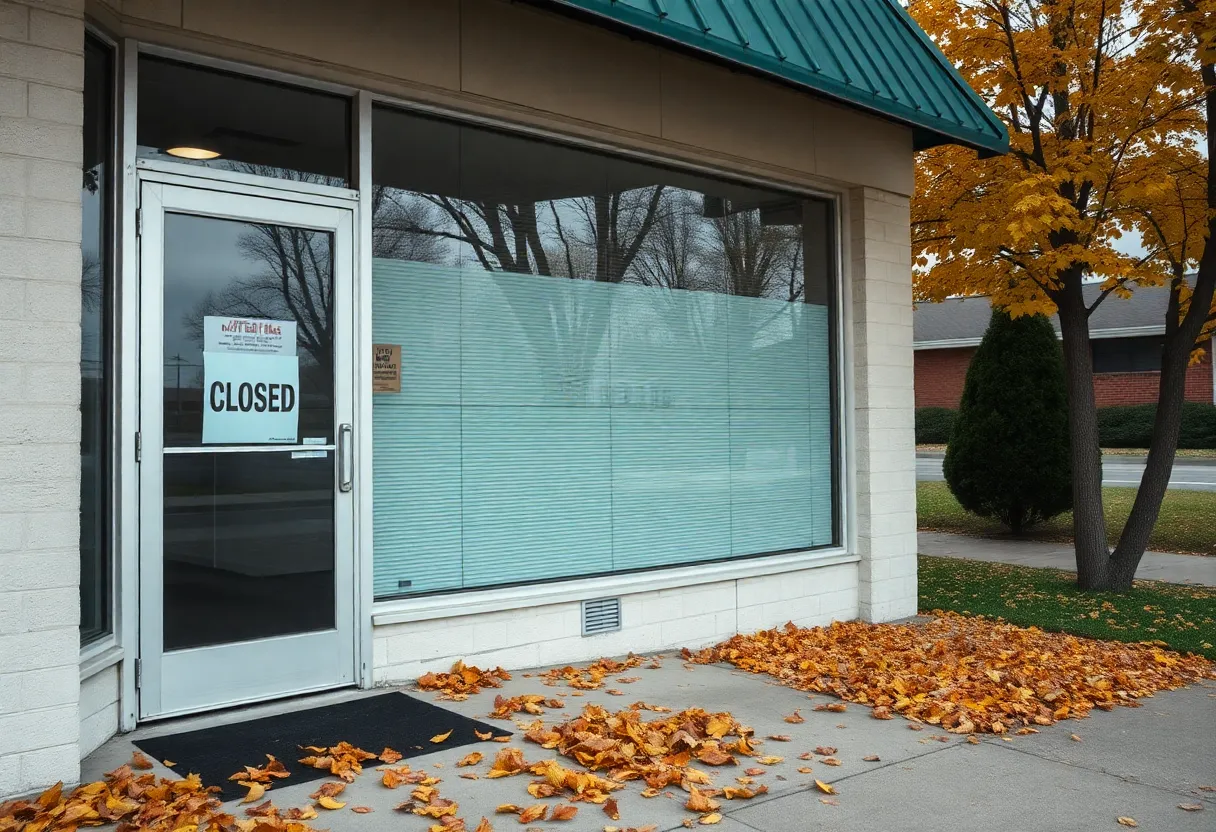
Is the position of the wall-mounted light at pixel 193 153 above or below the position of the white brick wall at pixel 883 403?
above

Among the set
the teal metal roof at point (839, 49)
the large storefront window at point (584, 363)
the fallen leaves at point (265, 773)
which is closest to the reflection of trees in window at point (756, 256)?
the large storefront window at point (584, 363)

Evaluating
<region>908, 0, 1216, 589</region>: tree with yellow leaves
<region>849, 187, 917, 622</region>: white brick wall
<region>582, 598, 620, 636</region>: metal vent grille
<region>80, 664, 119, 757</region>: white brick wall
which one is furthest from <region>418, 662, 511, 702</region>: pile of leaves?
<region>908, 0, 1216, 589</region>: tree with yellow leaves

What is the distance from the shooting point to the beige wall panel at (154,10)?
15.6 ft

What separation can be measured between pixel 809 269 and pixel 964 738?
159 inches

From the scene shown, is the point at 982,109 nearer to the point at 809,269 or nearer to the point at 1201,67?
the point at 809,269

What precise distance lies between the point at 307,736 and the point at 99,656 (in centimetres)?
94

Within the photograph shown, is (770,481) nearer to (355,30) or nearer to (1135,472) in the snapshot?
(355,30)

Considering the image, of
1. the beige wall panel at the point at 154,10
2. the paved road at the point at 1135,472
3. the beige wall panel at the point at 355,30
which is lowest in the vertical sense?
the paved road at the point at 1135,472

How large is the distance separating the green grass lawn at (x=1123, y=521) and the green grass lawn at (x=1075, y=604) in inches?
132

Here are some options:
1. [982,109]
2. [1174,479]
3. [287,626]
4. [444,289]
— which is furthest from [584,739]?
[1174,479]

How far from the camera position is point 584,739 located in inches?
181

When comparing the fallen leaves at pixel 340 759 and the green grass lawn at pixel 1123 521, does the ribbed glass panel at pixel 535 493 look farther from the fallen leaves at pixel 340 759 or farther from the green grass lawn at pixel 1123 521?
the green grass lawn at pixel 1123 521

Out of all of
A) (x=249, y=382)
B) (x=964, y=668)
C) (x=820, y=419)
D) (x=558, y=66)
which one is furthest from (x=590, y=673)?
(x=558, y=66)

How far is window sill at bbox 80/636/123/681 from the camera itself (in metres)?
4.43
